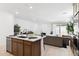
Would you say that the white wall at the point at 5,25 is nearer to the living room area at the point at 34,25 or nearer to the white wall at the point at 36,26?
the living room area at the point at 34,25

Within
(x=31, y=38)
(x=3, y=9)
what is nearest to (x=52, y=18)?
(x=31, y=38)

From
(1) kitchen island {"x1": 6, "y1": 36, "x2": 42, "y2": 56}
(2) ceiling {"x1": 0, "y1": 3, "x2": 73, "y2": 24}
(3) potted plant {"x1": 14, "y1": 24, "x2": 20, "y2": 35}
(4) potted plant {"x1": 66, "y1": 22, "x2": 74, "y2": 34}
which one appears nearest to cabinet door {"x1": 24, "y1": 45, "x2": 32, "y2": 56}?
(1) kitchen island {"x1": 6, "y1": 36, "x2": 42, "y2": 56}

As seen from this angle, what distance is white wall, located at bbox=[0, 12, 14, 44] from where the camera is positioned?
1.93 metres

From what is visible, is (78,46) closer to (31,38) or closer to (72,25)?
(72,25)

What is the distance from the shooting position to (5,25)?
196cm

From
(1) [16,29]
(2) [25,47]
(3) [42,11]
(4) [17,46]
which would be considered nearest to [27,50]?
(2) [25,47]

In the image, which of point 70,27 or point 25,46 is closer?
point 70,27

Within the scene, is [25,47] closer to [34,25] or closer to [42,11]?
[34,25]

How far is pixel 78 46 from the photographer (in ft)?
6.49

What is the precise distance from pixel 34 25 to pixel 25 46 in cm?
51

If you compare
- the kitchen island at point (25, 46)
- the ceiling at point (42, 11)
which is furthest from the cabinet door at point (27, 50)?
the ceiling at point (42, 11)

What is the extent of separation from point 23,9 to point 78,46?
1.41 m

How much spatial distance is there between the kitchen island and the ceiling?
47 centimetres

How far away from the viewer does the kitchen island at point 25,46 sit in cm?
202
